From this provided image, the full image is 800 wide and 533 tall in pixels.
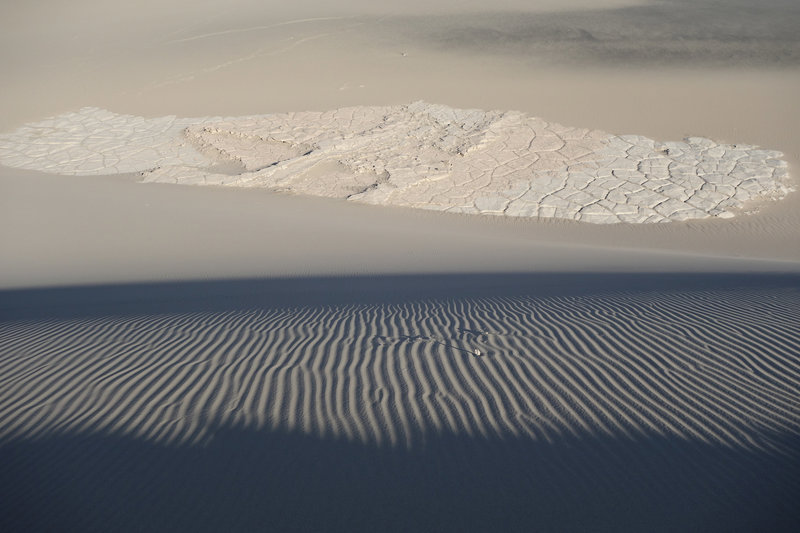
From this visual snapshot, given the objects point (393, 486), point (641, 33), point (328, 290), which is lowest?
point (328, 290)

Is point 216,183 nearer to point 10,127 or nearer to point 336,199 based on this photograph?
point 336,199

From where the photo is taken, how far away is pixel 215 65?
22188 millimetres

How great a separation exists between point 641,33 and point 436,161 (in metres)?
17.3

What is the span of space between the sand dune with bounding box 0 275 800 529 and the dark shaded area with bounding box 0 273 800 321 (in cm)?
16

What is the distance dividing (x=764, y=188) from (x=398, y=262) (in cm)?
860

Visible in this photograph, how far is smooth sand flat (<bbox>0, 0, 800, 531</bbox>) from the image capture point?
3100 millimetres

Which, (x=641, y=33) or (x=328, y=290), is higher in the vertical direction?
(x=641, y=33)

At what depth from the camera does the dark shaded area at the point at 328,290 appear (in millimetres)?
7145

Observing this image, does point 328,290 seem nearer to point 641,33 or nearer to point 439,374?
point 439,374

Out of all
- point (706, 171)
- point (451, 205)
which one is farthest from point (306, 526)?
point (706, 171)

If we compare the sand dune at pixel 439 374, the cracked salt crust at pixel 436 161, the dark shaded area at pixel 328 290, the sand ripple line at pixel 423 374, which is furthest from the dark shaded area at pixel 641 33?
the sand ripple line at pixel 423 374

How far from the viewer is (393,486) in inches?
124

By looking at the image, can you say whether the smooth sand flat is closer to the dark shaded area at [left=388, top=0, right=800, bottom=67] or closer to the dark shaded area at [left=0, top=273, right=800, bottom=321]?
the dark shaded area at [left=0, top=273, right=800, bottom=321]

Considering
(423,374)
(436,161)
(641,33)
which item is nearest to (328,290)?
(423,374)
